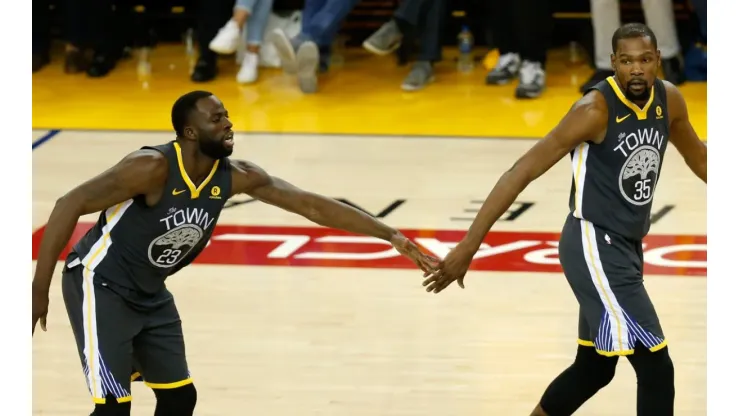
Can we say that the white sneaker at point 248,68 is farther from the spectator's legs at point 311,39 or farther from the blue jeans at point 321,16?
the blue jeans at point 321,16

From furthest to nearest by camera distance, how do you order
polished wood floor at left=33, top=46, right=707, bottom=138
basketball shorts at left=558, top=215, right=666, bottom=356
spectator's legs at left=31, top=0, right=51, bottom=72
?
spectator's legs at left=31, top=0, right=51, bottom=72, polished wood floor at left=33, top=46, right=707, bottom=138, basketball shorts at left=558, top=215, right=666, bottom=356

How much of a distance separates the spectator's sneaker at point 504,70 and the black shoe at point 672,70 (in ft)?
3.59

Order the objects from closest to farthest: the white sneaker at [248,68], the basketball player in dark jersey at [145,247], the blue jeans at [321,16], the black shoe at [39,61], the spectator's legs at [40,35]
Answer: the basketball player in dark jersey at [145,247]
the blue jeans at [321,16]
the white sneaker at [248,68]
the spectator's legs at [40,35]
the black shoe at [39,61]

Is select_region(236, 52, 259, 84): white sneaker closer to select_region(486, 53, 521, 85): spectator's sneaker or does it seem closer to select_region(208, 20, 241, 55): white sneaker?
select_region(208, 20, 241, 55): white sneaker

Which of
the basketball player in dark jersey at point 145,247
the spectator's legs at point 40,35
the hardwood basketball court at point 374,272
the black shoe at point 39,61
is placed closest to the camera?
the basketball player in dark jersey at point 145,247

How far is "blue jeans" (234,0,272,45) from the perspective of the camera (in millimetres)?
9273

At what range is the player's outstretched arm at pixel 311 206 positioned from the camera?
12.3ft

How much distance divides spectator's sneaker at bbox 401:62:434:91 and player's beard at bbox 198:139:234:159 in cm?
597

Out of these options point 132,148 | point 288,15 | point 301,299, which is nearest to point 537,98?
point 288,15

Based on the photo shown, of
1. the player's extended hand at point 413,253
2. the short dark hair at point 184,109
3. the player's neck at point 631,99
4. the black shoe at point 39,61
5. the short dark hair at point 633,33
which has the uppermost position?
the short dark hair at point 633,33

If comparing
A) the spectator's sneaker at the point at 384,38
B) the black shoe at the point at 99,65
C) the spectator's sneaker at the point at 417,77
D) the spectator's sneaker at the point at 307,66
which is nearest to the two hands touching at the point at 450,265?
the spectator's sneaker at the point at 307,66

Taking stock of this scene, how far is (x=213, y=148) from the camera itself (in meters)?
3.53

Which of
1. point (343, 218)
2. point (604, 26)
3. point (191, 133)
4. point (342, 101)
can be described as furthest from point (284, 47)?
point (191, 133)

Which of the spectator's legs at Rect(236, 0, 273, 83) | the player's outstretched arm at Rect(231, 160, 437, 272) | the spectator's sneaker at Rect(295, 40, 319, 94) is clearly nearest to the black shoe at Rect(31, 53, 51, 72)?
the spectator's legs at Rect(236, 0, 273, 83)
